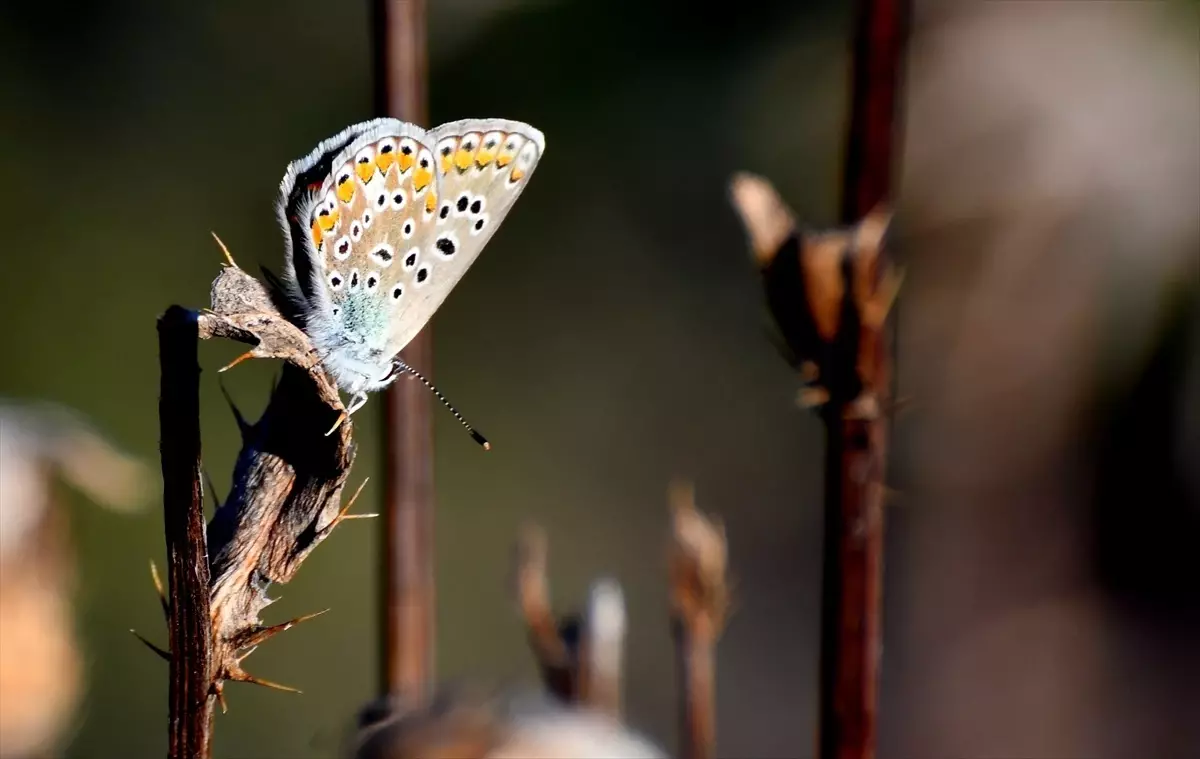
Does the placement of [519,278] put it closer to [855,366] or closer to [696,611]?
[696,611]

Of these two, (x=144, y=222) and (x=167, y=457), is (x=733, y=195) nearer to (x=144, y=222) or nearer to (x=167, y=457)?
(x=167, y=457)

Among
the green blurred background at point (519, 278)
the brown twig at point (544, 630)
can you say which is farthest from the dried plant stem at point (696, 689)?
the green blurred background at point (519, 278)

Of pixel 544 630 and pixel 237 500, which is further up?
pixel 237 500

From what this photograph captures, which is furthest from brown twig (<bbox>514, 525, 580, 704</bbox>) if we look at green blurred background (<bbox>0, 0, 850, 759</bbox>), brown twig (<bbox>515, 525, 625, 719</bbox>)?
green blurred background (<bbox>0, 0, 850, 759</bbox>)

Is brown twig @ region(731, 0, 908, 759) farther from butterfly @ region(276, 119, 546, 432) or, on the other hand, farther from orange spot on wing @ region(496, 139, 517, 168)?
orange spot on wing @ region(496, 139, 517, 168)

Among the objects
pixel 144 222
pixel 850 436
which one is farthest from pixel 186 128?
pixel 850 436

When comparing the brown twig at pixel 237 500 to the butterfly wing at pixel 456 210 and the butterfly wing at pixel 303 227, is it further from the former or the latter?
the butterfly wing at pixel 456 210

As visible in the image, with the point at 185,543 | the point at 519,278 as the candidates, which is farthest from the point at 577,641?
the point at 519,278
